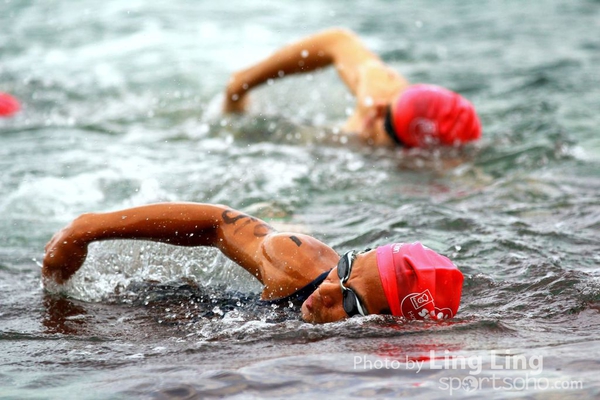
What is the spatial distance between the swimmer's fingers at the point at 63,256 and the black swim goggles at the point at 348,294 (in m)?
1.42

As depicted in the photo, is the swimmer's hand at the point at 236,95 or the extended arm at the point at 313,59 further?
the swimmer's hand at the point at 236,95

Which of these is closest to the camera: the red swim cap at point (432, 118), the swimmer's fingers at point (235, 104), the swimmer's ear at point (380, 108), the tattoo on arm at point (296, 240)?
the tattoo on arm at point (296, 240)

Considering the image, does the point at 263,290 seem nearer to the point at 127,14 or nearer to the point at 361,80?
the point at 361,80

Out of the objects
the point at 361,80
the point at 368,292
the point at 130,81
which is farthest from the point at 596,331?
the point at 130,81

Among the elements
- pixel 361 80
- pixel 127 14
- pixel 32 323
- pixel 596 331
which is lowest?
pixel 596 331

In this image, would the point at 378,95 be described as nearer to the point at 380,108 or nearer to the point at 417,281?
the point at 380,108

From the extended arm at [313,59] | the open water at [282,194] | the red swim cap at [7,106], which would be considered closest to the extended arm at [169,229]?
the open water at [282,194]

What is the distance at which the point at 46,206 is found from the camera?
685 cm

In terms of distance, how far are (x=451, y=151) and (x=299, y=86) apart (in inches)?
98.5

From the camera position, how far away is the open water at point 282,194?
150 inches

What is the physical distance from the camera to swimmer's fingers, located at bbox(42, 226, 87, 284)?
181 inches

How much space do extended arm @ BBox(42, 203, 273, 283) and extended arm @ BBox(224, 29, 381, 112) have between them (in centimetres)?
355

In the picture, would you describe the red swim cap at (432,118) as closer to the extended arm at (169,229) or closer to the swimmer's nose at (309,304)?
the extended arm at (169,229)

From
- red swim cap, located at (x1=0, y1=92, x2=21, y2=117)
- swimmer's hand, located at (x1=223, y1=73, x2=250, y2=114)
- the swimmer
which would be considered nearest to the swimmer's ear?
the swimmer
